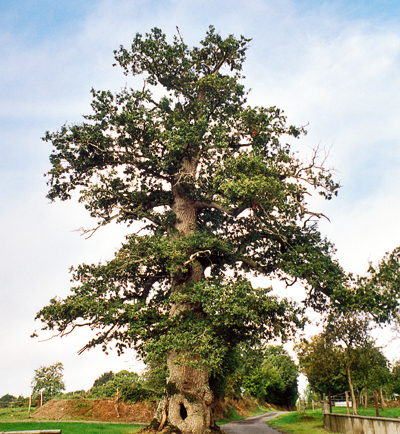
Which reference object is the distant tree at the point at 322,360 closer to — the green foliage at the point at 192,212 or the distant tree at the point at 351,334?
the distant tree at the point at 351,334

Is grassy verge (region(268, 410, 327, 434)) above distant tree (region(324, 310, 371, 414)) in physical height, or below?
below

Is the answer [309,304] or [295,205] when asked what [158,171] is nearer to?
[295,205]

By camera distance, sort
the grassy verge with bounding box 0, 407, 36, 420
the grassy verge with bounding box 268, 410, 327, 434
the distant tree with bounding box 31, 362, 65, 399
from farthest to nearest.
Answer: the distant tree with bounding box 31, 362, 65, 399, the grassy verge with bounding box 0, 407, 36, 420, the grassy verge with bounding box 268, 410, 327, 434

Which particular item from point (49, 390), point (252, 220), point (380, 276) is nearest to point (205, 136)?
point (252, 220)

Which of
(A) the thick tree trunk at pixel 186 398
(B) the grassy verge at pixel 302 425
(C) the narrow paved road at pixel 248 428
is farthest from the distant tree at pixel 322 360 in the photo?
(A) the thick tree trunk at pixel 186 398

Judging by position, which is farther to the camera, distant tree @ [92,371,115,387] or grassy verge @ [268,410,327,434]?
distant tree @ [92,371,115,387]

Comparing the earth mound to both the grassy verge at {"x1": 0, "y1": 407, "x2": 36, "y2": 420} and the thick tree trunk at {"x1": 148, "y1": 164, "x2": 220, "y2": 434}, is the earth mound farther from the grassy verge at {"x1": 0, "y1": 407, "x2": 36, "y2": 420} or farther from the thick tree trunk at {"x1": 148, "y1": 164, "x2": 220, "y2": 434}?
the thick tree trunk at {"x1": 148, "y1": 164, "x2": 220, "y2": 434}

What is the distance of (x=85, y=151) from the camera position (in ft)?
62.8

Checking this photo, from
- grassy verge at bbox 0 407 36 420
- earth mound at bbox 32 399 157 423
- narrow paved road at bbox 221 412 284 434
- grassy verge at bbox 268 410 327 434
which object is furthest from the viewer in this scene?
earth mound at bbox 32 399 157 423

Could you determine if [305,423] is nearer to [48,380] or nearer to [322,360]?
[322,360]

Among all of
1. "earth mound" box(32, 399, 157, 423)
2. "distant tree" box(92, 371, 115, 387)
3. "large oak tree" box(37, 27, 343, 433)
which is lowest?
"distant tree" box(92, 371, 115, 387)

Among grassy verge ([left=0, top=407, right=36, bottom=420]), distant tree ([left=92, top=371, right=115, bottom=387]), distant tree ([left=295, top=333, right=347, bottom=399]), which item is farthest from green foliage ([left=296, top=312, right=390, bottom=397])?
distant tree ([left=92, top=371, right=115, bottom=387])

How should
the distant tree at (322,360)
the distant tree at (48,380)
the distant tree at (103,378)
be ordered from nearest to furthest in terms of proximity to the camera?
the distant tree at (322,360), the distant tree at (48,380), the distant tree at (103,378)

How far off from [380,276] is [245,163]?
7.62m
